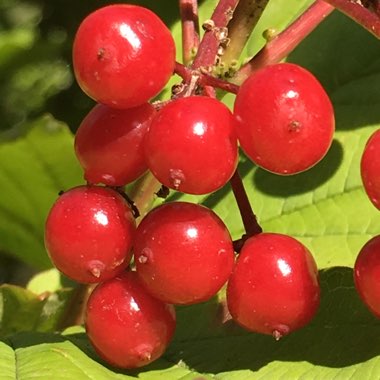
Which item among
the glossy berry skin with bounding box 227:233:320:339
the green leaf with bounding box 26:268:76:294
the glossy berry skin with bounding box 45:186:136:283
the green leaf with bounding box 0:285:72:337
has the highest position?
the glossy berry skin with bounding box 45:186:136:283

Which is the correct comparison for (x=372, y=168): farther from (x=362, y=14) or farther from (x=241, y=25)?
(x=241, y=25)

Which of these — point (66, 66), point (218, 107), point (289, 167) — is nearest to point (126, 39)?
point (218, 107)

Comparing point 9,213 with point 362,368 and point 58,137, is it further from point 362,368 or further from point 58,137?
point 362,368

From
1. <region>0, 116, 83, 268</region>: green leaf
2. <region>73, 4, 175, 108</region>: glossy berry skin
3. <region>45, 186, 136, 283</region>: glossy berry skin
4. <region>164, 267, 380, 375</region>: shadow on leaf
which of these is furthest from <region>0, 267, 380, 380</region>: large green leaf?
<region>0, 116, 83, 268</region>: green leaf

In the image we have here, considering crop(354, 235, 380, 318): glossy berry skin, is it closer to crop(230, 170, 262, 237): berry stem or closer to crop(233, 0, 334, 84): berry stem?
crop(230, 170, 262, 237): berry stem

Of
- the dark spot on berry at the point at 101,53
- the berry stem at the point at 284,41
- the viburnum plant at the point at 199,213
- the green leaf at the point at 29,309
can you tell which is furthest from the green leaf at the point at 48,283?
the dark spot on berry at the point at 101,53

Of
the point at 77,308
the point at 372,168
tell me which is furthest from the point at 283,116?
the point at 77,308
